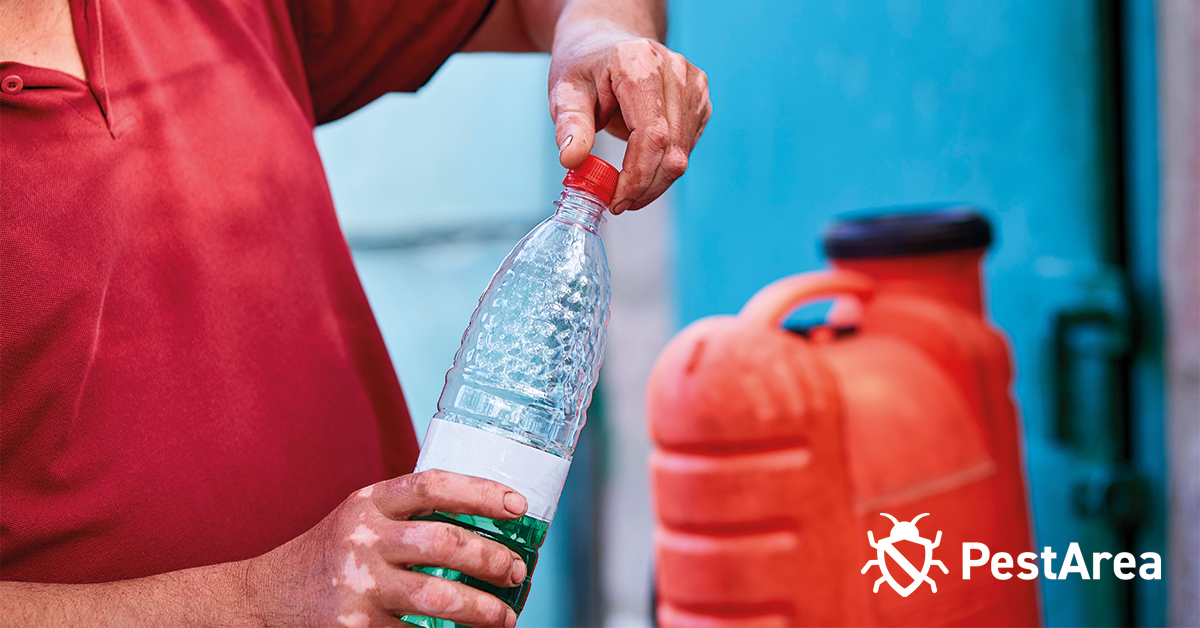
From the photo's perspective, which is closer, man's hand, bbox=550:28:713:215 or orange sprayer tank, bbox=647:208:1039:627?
man's hand, bbox=550:28:713:215

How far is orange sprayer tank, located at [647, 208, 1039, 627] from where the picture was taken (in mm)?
1356

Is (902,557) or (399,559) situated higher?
(399,559)

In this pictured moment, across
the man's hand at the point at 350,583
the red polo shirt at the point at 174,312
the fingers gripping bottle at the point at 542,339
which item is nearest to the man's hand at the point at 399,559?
the man's hand at the point at 350,583

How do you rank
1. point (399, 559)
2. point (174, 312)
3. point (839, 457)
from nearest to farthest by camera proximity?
point (399, 559) → point (174, 312) → point (839, 457)

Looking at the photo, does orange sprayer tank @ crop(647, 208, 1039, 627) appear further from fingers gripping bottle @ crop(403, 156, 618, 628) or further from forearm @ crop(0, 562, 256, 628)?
forearm @ crop(0, 562, 256, 628)

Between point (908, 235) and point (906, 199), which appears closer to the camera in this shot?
point (908, 235)

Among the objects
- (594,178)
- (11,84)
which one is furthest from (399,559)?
Answer: (11,84)

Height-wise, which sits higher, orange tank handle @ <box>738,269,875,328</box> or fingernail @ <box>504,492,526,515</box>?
fingernail @ <box>504,492,526,515</box>

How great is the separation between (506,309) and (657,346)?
1.56 metres

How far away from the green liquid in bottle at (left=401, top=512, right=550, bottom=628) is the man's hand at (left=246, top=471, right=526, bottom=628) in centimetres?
5

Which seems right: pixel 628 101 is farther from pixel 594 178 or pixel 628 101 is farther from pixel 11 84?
pixel 11 84

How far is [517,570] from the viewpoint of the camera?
69 cm

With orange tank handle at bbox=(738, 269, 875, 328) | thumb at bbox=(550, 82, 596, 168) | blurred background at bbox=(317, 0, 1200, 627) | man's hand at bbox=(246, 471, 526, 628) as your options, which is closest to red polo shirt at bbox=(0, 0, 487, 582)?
man's hand at bbox=(246, 471, 526, 628)

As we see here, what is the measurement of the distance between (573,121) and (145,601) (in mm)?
527
